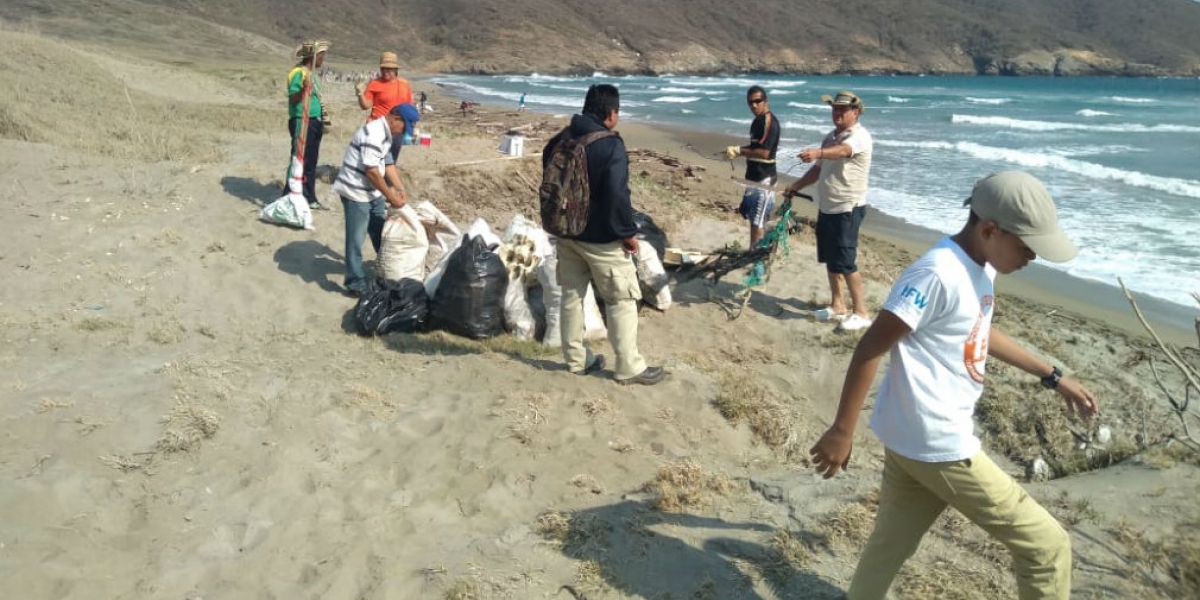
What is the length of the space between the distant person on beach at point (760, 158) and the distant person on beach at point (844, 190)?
84 centimetres

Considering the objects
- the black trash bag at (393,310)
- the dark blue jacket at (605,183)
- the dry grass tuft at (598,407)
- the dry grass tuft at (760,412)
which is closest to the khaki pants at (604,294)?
the dark blue jacket at (605,183)

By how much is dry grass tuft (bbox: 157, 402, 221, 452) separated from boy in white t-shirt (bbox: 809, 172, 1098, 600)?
10.3 ft

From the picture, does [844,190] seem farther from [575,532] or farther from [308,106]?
[308,106]

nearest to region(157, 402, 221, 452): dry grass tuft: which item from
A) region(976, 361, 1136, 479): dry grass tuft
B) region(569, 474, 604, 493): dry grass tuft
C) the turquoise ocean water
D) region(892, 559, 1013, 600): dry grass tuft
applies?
region(569, 474, 604, 493): dry grass tuft

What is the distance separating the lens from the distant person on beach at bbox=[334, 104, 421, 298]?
18.8 ft

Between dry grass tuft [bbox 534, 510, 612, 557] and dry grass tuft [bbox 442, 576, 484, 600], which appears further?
dry grass tuft [bbox 534, 510, 612, 557]

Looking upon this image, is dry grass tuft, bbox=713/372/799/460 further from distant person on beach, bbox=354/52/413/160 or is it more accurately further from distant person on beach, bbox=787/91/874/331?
distant person on beach, bbox=354/52/413/160

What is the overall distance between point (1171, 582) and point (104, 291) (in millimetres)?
6433

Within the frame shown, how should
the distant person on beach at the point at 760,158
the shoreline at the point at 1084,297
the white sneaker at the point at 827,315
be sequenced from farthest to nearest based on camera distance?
the shoreline at the point at 1084,297 → the distant person on beach at the point at 760,158 → the white sneaker at the point at 827,315

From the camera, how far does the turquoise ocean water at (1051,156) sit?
1025 centimetres

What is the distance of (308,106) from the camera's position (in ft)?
24.6

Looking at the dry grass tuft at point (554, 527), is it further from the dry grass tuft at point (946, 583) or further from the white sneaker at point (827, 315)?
the white sneaker at point (827, 315)

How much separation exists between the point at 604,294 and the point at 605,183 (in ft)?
2.16

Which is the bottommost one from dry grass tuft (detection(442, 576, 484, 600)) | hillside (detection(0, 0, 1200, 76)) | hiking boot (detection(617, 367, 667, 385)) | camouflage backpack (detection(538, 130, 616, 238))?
dry grass tuft (detection(442, 576, 484, 600))
